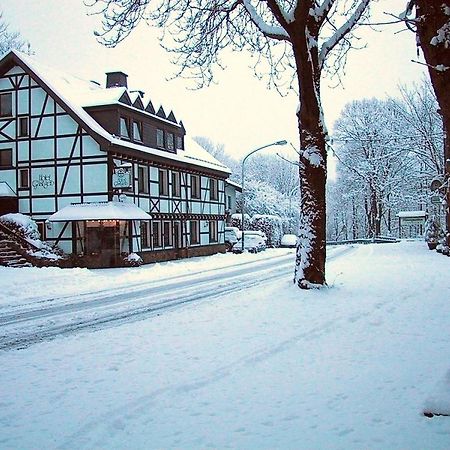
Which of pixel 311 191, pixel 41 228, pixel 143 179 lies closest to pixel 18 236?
pixel 41 228

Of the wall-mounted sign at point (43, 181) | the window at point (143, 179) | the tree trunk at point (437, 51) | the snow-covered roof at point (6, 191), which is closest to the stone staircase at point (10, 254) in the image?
the snow-covered roof at point (6, 191)

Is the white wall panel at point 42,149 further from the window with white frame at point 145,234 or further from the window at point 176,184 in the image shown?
the window at point 176,184

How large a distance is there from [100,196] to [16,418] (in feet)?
70.0

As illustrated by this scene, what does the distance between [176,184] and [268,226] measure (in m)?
21.6

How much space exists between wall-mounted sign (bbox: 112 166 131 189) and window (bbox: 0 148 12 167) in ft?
22.0

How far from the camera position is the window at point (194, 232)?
34.1 metres

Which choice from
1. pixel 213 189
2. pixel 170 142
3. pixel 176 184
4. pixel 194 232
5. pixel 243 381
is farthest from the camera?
pixel 213 189

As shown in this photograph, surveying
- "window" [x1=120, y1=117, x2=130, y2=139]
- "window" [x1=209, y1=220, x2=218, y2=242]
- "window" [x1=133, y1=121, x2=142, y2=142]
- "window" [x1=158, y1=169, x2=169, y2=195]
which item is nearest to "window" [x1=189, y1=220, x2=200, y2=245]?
"window" [x1=209, y1=220, x2=218, y2=242]

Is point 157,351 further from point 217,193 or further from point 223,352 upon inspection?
point 217,193

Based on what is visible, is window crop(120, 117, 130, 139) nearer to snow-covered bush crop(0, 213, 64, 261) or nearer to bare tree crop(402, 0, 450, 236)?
snow-covered bush crop(0, 213, 64, 261)

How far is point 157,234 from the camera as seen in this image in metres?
30.0

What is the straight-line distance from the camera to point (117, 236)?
86.3 feet

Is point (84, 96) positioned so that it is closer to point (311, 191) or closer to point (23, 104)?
point (23, 104)

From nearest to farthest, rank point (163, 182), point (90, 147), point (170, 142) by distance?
point (90, 147) < point (163, 182) < point (170, 142)
